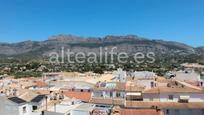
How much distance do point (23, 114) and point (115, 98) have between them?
1731 centimetres

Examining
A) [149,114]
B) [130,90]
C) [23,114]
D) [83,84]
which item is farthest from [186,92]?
[83,84]

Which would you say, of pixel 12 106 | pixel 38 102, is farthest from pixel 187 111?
pixel 12 106

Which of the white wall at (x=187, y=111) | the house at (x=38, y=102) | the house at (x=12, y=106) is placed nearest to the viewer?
the white wall at (x=187, y=111)

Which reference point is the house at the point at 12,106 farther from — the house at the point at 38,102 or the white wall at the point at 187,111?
the white wall at the point at 187,111

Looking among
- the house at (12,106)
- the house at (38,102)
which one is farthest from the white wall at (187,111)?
the house at (12,106)

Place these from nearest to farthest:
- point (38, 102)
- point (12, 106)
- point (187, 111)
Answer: point (187, 111), point (12, 106), point (38, 102)

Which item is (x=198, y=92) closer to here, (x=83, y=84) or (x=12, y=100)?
(x=12, y=100)

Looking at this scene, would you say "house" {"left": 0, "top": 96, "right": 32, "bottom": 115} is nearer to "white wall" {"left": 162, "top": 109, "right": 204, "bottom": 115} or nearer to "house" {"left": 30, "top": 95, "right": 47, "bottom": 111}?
"house" {"left": 30, "top": 95, "right": 47, "bottom": 111}

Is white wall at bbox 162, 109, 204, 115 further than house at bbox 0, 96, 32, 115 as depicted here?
No

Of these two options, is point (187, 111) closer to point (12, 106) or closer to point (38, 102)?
point (38, 102)

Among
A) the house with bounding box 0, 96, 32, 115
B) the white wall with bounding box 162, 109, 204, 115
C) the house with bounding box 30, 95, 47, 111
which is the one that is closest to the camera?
the white wall with bounding box 162, 109, 204, 115

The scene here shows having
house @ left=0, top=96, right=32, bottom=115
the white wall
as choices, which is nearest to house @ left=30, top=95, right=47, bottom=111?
house @ left=0, top=96, right=32, bottom=115

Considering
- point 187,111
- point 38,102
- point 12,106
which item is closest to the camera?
point 187,111

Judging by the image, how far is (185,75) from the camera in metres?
74.4
